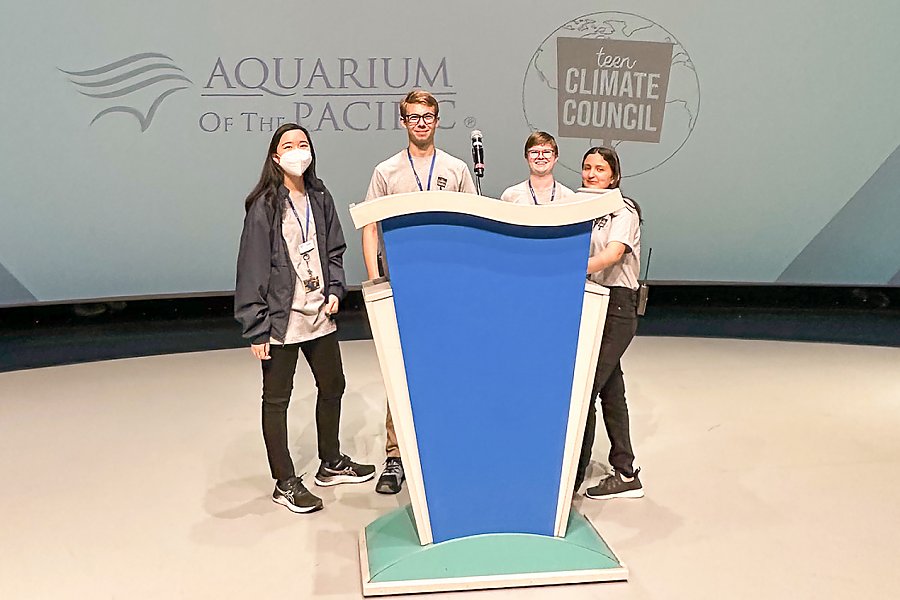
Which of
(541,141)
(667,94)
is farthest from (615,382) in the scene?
(667,94)

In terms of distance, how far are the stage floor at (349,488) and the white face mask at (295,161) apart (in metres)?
1.09

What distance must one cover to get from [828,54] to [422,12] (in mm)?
2608

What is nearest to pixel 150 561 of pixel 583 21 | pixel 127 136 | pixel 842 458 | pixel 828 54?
pixel 842 458

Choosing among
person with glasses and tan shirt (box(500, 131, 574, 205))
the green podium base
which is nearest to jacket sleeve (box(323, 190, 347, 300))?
person with glasses and tan shirt (box(500, 131, 574, 205))

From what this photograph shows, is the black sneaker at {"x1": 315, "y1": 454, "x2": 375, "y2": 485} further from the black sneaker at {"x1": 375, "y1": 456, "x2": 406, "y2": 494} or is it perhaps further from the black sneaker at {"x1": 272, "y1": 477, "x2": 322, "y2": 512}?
the black sneaker at {"x1": 272, "y1": 477, "x2": 322, "y2": 512}

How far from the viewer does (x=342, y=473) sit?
3.15m

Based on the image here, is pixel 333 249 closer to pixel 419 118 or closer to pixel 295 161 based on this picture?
pixel 295 161

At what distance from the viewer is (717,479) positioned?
3.14 metres

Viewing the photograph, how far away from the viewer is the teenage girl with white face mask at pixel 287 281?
2.65 m

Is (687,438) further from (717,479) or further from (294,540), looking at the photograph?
(294,540)

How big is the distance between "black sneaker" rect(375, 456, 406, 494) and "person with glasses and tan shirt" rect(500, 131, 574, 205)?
109 centimetres

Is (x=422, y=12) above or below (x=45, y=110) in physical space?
above

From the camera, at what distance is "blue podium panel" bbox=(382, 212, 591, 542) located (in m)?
2.19

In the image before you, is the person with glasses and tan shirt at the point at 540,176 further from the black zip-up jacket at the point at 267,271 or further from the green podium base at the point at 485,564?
the green podium base at the point at 485,564
